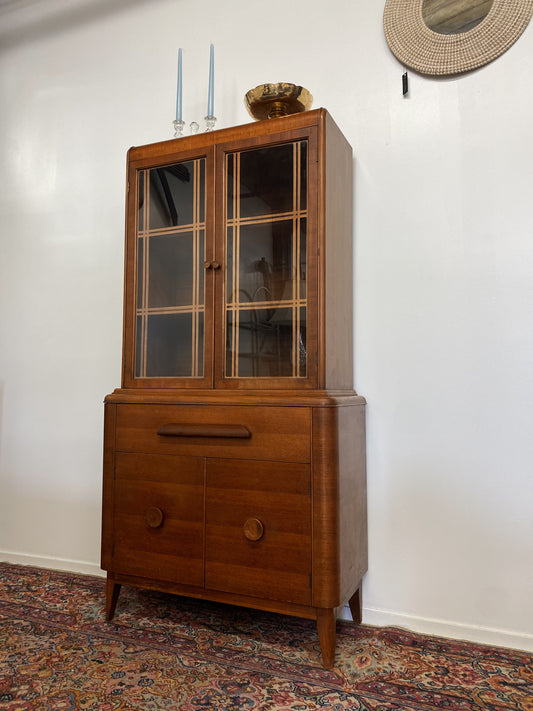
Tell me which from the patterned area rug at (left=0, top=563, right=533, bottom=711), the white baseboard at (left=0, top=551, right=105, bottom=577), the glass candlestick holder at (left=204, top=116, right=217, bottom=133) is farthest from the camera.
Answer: the white baseboard at (left=0, top=551, right=105, bottom=577)

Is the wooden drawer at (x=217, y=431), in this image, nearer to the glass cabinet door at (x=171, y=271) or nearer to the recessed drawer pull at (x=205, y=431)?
the recessed drawer pull at (x=205, y=431)

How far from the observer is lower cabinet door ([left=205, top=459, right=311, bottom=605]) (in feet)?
4.76

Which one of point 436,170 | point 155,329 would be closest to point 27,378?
point 155,329

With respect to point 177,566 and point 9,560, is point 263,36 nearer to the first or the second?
point 177,566

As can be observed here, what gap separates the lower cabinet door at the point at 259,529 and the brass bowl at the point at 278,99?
44.9 inches

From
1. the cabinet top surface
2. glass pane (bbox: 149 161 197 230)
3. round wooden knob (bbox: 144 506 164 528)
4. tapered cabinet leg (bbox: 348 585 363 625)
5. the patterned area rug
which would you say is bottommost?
the patterned area rug

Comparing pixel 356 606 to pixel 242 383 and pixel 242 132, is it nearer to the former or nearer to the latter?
pixel 242 383

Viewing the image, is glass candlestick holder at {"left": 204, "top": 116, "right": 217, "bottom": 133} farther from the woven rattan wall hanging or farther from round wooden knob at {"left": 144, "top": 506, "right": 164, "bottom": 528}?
round wooden knob at {"left": 144, "top": 506, "right": 164, "bottom": 528}

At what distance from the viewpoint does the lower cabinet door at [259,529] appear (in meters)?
1.45

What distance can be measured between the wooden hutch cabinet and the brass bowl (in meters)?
0.14

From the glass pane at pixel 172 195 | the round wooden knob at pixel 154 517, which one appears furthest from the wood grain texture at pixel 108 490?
the glass pane at pixel 172 195

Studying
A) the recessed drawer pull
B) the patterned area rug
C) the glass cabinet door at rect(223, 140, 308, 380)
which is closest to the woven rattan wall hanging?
the glass cabinet door at rect(223, 140, 308, 380)

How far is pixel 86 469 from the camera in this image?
2.24 metres

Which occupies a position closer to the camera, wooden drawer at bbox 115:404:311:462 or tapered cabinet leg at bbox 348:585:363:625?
wooden drawer at bbox 115:404:311:462
